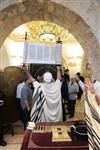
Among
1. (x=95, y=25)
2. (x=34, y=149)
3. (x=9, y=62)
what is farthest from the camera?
(x=9, y=62)

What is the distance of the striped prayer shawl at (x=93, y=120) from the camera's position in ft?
7.19

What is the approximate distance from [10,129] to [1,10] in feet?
10.3

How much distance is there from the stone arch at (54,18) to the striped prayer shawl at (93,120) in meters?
2.44

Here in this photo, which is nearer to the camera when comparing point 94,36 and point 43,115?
point 43,115

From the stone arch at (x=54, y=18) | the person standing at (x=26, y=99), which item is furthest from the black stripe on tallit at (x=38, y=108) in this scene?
the person standing at (x=26, y=99)

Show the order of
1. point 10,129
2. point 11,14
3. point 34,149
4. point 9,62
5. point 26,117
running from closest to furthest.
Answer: point 34,149 → point 11,14 → point 26,117 → point 10,129 → point 9,62

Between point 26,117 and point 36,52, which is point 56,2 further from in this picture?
point 26,117

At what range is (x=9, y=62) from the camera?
11.4m

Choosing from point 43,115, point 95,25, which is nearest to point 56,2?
point 95,25

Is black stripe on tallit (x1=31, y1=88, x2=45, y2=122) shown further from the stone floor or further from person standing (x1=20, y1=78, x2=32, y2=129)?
person standing (x1=20, y1=78, x2=32, y2=129)

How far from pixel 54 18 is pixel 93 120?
10.7ft

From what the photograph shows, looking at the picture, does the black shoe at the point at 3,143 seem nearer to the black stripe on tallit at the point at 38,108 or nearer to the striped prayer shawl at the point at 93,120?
the black stripe on tallit at the point at 38,108

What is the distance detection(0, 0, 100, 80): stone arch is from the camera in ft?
16.1

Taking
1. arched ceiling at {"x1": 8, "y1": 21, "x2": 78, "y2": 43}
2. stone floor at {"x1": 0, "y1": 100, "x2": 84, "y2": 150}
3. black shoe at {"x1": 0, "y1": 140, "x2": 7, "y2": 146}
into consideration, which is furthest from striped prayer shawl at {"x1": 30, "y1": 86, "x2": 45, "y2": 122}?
arched ceiling at {"x1": 8, "y1": 21, "x2": 78, "y2": 43}
